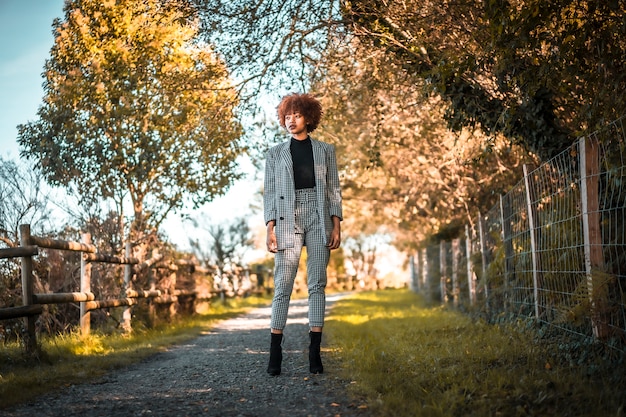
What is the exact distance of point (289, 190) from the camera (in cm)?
540

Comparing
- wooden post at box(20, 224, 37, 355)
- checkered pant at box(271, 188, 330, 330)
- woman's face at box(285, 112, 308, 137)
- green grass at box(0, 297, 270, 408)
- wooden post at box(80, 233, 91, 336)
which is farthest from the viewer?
wooden post at box(80, 233, 91, 336)

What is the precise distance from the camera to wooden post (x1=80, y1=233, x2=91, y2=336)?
26.2 ft

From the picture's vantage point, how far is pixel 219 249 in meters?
22.9

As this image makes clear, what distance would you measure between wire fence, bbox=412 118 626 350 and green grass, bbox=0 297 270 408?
12.0ft

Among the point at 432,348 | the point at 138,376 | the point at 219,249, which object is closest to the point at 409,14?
the point at 432,348

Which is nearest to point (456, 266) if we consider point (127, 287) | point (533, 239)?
point (127, 287)

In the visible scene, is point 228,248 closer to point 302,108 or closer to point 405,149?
point 405,149

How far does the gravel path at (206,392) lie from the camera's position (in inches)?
154

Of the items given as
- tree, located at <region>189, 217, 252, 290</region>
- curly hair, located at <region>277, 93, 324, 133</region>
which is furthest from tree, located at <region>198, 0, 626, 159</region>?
tree, located at <region>189, 217, 252, 290</region>

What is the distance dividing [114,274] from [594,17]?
291 inches

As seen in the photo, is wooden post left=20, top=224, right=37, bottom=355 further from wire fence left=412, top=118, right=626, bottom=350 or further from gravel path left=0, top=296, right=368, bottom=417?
wire fence left=412, top=118, right=626, bottom=350

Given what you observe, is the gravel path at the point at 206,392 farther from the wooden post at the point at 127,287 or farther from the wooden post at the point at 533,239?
the wooden post at the point at 127,287

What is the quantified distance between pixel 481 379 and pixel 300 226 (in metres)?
1.86

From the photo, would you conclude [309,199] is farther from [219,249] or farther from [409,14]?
[219,249]
